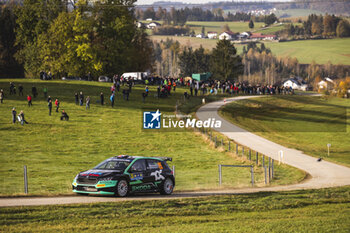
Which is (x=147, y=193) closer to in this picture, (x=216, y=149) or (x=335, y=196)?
(x=335, y=196)

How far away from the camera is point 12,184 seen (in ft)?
89.2

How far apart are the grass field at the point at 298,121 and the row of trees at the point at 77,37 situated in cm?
2662

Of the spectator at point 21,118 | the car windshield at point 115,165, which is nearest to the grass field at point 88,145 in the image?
the spectator at point 21,118

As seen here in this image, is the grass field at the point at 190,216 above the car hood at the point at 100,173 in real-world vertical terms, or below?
below

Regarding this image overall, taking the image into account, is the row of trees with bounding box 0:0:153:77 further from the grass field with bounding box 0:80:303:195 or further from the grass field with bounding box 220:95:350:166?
the grass field with bounding box 220:95:350:166

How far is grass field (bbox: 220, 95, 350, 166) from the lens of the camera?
5256cm

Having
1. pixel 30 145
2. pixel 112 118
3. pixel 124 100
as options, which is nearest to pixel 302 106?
pixel 124 100

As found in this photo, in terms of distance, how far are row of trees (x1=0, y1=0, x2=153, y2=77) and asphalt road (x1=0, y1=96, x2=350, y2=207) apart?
28024 millimetres

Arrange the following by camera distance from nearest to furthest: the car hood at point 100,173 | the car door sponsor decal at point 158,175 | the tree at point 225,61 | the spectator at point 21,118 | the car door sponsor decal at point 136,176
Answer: the car hood at point 100,173 < the car door sponsor decal at point 136,176 < the car door sponsor decal at point 158,175 < the spectator at point 21,118 < the tree at point 225,61

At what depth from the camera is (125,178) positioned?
19.9m

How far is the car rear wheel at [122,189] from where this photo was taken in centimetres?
1953

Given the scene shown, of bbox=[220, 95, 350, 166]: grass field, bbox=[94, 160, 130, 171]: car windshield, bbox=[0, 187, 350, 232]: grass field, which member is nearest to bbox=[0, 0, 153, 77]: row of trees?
bbox=[220, 95, 350, 166]: grass field

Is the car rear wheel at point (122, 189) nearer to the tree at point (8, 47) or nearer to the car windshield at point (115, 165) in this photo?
the car windshield at point (115, 165)

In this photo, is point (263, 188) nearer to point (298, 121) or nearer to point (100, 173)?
point (100, 173)
